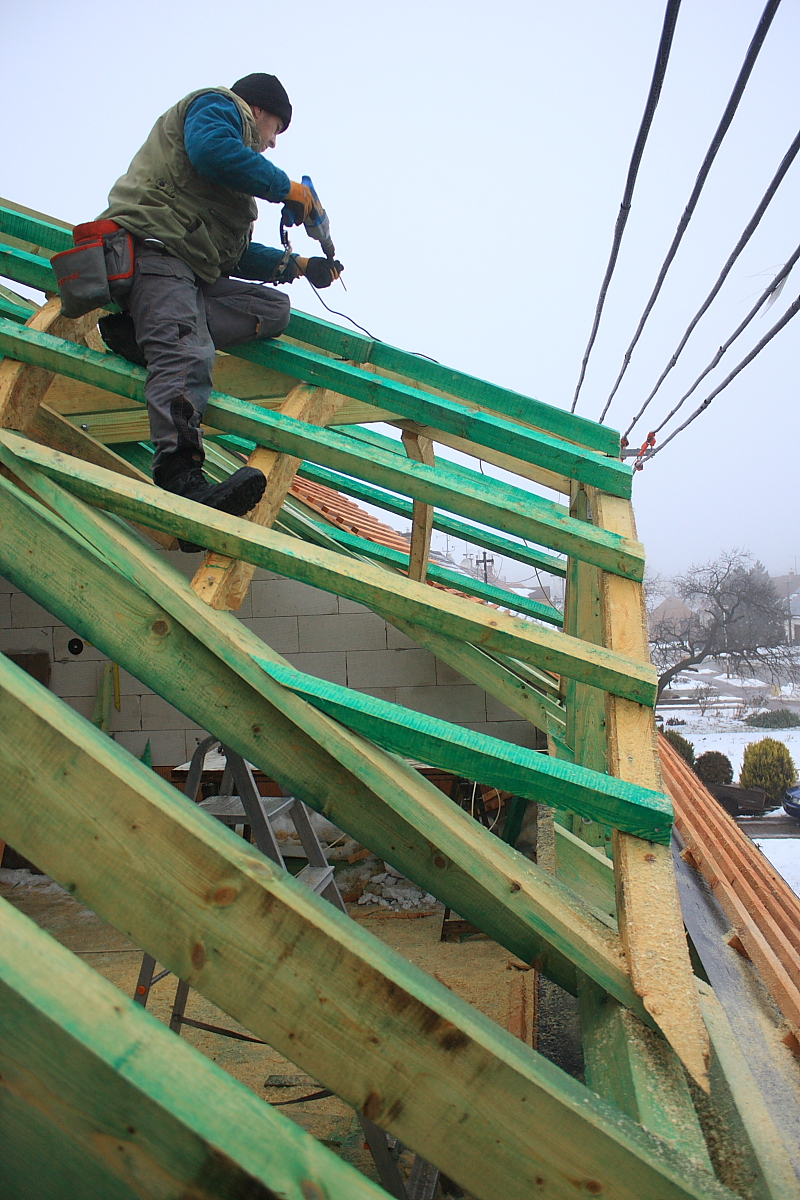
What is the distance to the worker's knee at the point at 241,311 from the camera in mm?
A: 2734

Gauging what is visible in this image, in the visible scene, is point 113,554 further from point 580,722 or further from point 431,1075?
point 580,722

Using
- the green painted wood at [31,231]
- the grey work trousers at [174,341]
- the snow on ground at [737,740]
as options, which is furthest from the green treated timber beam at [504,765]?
the snow on ground at [737,740]

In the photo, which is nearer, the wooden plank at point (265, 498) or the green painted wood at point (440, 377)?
the wooden plank at point (265, 498)

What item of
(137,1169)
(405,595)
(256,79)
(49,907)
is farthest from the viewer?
(49,907)

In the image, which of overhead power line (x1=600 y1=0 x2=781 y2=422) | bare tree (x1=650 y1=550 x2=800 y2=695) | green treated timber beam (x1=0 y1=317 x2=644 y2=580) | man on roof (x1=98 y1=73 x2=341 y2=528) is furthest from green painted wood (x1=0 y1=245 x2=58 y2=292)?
bare tree (x1=650 y1=550 x2=800 y2=695)

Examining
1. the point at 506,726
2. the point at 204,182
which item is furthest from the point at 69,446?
the point at 506,726

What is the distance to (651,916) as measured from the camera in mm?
1563

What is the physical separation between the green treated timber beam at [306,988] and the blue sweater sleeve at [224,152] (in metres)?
1.94

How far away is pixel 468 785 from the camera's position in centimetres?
673

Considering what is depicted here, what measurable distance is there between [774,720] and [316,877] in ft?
101

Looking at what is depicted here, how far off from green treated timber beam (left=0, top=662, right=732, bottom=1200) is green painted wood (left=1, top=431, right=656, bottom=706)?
908 mm

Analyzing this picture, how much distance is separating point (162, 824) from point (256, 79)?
2706mm

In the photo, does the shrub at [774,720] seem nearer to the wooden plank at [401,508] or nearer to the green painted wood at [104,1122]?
the wooden plank at [401,508]

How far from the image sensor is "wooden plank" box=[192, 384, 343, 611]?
2070 millimetres
